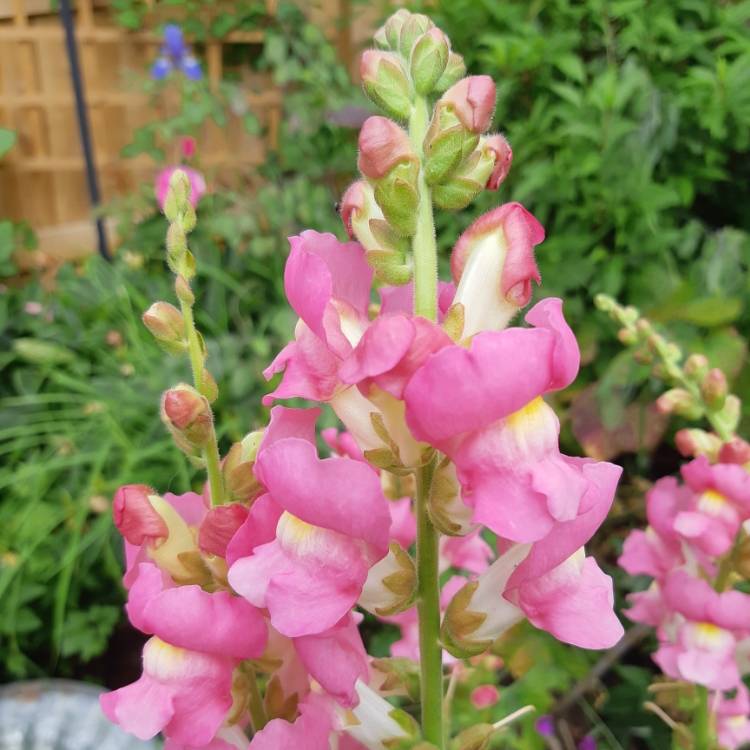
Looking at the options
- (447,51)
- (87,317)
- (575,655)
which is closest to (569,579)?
(447,51)

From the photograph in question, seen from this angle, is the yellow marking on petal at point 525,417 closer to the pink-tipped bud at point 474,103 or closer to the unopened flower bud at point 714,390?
the pink-tipped bud at point 474,103

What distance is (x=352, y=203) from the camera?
1.34 feet

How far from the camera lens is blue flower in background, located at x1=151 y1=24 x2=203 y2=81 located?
2.22m

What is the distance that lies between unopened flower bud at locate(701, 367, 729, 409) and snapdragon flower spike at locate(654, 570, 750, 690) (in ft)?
0.44

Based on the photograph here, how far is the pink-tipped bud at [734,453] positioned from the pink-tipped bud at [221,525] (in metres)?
0.41

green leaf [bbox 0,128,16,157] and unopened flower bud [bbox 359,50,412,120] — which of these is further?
green leaf [bbox 0,128,16,157]

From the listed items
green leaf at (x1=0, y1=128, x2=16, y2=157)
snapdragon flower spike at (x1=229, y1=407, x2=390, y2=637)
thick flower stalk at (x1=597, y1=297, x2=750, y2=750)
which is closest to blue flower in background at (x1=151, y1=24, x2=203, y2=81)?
green leaf at (x1=0, y1=128, x2=16, y2=157)

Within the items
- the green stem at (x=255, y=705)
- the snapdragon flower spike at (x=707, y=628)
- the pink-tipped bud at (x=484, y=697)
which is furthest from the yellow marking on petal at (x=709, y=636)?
the green stem at (x=255, y=705)

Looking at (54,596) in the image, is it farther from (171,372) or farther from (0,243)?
(0,243)

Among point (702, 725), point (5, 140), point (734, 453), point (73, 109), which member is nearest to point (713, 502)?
point (734, 453)

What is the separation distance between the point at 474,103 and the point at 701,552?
46cm

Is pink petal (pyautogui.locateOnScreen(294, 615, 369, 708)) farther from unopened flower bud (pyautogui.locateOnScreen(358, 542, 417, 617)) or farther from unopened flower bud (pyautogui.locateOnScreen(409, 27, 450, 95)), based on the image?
unopened flower bud (pyautogui.locateOnScreen(409, 27, 450, 95))

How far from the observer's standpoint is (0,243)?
2102mm

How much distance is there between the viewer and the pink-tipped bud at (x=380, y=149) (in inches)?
14.5
